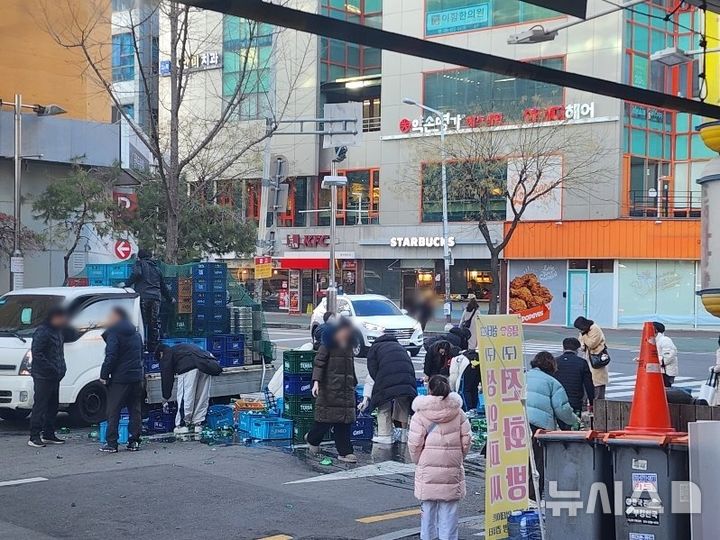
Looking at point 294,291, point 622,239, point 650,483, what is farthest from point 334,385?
point 294,291

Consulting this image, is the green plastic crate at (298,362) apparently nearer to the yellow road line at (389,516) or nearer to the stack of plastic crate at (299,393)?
the stack of plastic crate at (299,393)

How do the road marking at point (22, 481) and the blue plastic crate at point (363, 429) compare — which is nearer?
the road marking at point (22, 481)

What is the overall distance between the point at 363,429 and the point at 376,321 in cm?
1319

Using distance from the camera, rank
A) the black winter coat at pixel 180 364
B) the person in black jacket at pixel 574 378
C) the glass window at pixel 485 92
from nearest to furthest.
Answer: the person in black jacket at pixel 574 378 < the black winter coat at pixel 180 364 < the glass window at pixel 485 92

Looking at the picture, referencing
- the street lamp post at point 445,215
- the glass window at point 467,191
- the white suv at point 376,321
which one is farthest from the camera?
the glass window at point 467,191

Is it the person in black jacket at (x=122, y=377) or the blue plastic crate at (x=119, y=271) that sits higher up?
the blue plastic crate at (x=119, y=271)


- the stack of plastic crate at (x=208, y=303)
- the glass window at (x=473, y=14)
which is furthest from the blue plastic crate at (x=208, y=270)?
the glass window at (x=473, y=14)

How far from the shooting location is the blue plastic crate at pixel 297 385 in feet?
41.1

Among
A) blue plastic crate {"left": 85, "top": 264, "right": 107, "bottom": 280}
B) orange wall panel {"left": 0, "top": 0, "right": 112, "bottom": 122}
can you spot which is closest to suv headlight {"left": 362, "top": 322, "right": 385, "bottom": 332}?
orange wall panel {"left": 0, "top": 0, "right": 112, "bottom": 122}

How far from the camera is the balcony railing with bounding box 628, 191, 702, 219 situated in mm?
41125

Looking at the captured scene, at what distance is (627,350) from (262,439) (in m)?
20.4

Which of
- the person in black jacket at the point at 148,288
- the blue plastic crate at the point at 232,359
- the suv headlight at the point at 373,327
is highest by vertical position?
the person in black jacket at the point at 148,288

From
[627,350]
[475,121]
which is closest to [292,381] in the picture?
[627,350]

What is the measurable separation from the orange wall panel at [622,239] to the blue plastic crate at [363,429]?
29.9m
